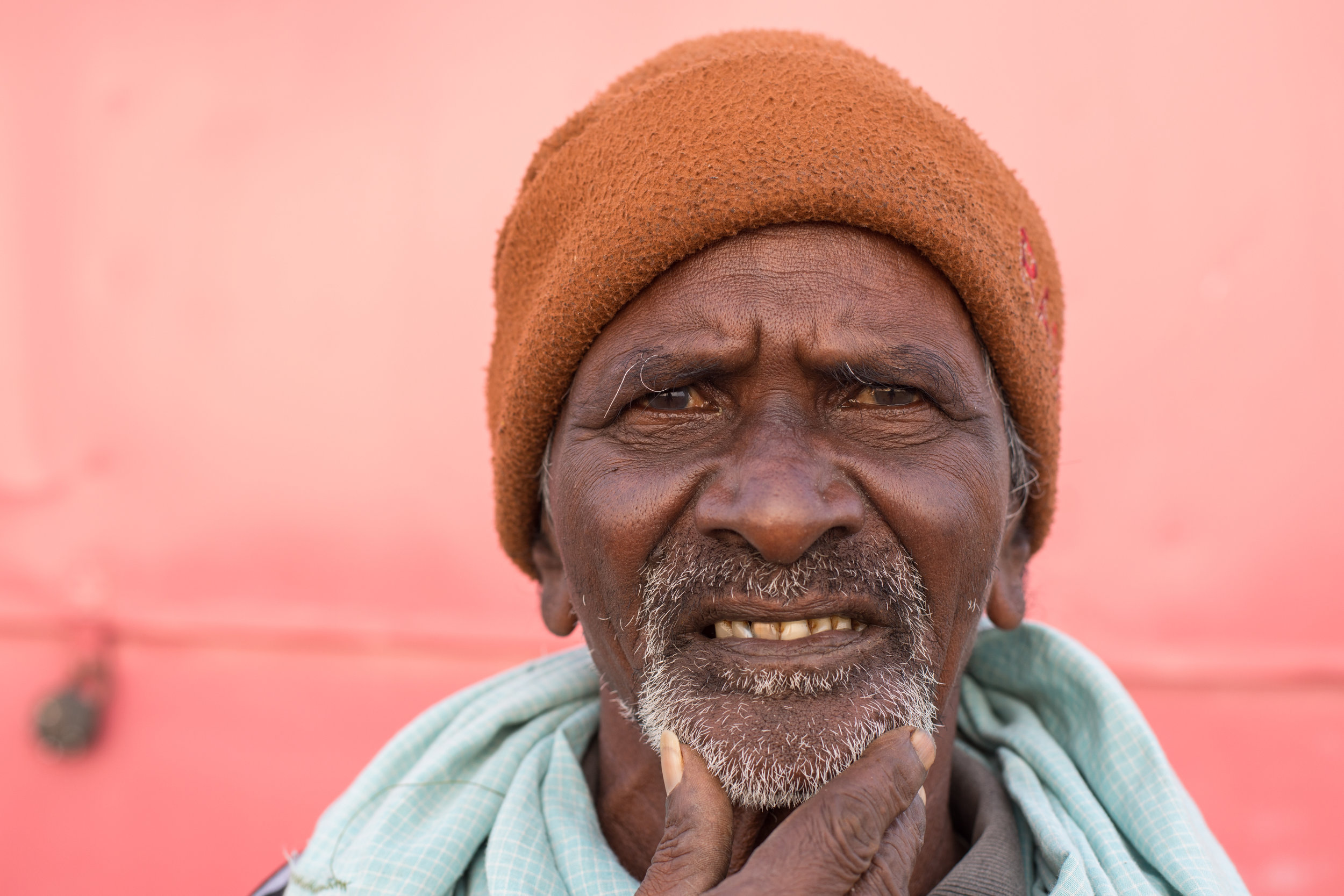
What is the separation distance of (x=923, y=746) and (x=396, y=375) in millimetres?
2495

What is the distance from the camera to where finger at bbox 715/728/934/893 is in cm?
130

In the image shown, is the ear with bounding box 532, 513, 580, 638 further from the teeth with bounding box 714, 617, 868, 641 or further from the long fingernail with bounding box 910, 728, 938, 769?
the long fingernail with bounding box 910, 728, 938, 769

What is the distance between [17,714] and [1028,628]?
3.61m

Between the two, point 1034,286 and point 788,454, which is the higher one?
point 1034,286

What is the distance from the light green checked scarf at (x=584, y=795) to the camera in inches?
70.6

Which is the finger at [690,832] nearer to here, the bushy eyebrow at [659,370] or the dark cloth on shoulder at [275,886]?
the bushy eyebrow at [659,370]

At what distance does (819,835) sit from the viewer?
52.5 inches

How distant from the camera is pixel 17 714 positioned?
3521 mm

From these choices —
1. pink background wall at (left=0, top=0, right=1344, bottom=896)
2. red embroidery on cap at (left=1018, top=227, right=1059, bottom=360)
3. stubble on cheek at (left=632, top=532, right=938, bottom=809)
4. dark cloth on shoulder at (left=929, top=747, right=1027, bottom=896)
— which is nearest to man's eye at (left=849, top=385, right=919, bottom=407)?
stubble on cheek at (left=632, top=532, right=938, bottom=809)

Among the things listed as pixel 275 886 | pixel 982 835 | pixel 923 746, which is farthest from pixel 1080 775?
pixel 275 886

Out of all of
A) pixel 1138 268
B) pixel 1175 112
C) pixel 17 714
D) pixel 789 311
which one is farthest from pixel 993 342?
pixel 17 714

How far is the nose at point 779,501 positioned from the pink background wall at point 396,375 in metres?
1.95

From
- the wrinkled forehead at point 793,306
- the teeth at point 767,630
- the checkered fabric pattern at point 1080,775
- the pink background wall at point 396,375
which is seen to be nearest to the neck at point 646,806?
the checkered fabric pattern at point 1080,775

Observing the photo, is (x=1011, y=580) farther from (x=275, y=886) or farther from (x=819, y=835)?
(x=275, y=886)
